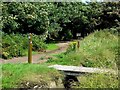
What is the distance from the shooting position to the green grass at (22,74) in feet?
21.9

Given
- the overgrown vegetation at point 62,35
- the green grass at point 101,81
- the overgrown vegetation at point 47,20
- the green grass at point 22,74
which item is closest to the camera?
the green grass at point 101,81

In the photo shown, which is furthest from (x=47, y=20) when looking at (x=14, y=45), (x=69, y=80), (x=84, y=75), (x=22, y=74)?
(x=22, y=74)

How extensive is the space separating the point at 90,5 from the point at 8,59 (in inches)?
484

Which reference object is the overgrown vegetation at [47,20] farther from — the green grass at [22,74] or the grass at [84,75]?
the green grass at [22,74]

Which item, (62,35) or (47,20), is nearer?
(47,20)

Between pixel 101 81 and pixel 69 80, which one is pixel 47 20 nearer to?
pixel 69 80

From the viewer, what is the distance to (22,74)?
7098mm

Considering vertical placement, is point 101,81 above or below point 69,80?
above

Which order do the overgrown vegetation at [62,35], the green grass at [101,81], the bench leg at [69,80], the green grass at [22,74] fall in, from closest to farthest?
the green grass at [101,81], the green grass at [22,74], the overgrown vegetation at [62,35], the bench leg at [69,80]

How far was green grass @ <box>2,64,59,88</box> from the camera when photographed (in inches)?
263

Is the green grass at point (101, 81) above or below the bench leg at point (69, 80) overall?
above

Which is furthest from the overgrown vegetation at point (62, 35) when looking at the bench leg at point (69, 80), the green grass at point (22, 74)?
the bench leg at point (69, 80)

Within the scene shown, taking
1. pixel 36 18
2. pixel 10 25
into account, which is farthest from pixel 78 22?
pixel 10 25

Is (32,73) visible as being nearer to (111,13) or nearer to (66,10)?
(111,13)
